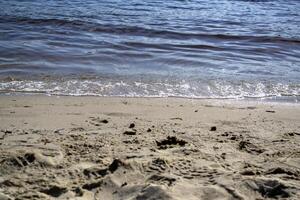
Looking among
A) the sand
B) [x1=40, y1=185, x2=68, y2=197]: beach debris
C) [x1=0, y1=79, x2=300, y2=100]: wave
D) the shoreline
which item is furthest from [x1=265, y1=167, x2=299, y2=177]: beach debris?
[x1=0, y1=79, x2=300, y2=100]: wave

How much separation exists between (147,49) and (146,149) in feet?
17.4

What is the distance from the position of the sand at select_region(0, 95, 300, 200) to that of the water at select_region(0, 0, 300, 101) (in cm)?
73

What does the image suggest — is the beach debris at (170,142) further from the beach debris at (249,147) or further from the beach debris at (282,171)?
the beach debris at (282,171)

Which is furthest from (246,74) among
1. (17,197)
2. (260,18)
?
(260,18)

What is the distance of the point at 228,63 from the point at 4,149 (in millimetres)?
5255

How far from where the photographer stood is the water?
639cm

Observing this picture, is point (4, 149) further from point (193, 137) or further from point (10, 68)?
point (10, 68)

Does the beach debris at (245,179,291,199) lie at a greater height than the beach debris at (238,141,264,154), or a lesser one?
greater

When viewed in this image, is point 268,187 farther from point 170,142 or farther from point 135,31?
point 135,31

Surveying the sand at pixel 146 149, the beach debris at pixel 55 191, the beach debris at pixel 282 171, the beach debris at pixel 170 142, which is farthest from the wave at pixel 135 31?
the beach debris at pixel 55 191

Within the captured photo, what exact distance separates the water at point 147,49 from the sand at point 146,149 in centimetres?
73

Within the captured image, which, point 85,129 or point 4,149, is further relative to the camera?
point 85,129

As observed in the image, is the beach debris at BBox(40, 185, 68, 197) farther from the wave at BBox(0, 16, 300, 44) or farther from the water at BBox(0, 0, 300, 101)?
the wave at BBox(0, 16, 300, 44)

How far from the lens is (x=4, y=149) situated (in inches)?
146
